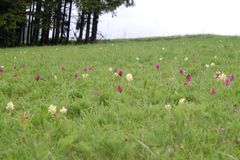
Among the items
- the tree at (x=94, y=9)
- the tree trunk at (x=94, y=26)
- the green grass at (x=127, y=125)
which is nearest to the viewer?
the green grass at (x=127, y=125)

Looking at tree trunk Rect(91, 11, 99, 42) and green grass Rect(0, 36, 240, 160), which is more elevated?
tree trunk Rect(91, 11, 99, 42)

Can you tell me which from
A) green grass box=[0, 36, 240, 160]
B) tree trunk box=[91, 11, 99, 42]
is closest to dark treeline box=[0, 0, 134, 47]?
tree trunk box=[91, 11, 99, 42]

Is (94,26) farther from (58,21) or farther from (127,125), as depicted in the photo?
(127,125)

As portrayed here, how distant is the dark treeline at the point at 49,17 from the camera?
3297cm

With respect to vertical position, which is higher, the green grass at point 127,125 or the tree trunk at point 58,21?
the tree trunk at point 58,21

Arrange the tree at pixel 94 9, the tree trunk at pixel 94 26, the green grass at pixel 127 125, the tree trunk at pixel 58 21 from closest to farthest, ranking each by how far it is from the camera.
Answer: the green grass at pixel 127 125 → the tree at pixel 94 9 → the tree trunk at pixel 94 26 → the tree trunk at pixel 58 21

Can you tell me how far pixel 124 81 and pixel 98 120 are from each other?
218cm

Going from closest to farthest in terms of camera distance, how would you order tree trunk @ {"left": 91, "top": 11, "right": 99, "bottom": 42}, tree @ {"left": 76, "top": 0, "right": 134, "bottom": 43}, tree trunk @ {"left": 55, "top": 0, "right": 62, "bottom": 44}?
1. tree @ {"left": 76, "top": 0, "right": 134, "bottom": 43}
2. tree trunk @ {"left": 91, "top": 11, "right": 99, "bottom": 42}
3. tree trunk @ {"left": 55, "top": 0, "right": 62, "bottom": 44}

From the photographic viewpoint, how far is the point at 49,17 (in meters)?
36.7

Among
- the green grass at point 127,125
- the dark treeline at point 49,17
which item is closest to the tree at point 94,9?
the dark treeline at point 49,17

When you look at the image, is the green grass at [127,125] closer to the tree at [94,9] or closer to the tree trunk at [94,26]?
the tree at [94,9]

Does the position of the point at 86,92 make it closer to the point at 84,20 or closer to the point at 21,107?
the point at 21,107

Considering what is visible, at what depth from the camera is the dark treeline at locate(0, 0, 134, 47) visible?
3297 centimetres

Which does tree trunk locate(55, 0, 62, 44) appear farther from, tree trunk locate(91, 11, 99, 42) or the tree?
tree trunk locate(91, 11, 99, 42)
